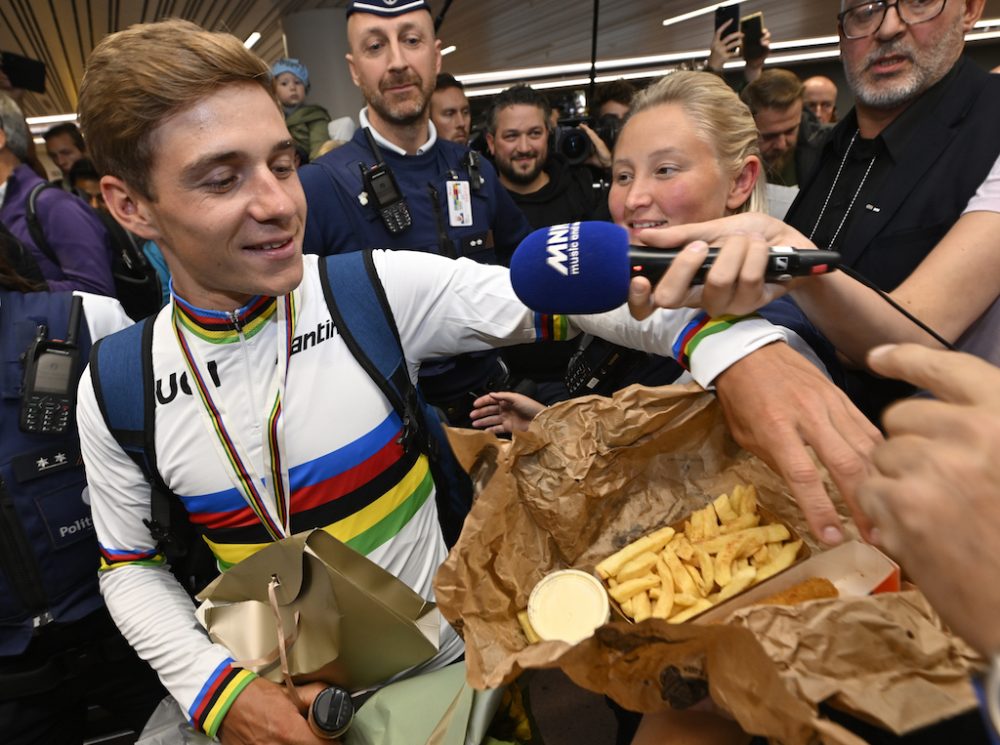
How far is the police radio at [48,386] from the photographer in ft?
4.90

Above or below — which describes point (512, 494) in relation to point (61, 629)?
above

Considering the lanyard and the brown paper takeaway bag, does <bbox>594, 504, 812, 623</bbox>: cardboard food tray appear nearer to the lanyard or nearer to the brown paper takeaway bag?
the brown paper takeaway bag

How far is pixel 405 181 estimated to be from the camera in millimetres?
2561

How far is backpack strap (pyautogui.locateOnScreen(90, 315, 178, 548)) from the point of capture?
1174 millimetres

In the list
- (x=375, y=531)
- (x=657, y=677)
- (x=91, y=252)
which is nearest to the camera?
(x=657, y=677)

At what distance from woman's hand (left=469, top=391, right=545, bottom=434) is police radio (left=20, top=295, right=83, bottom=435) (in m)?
1.01

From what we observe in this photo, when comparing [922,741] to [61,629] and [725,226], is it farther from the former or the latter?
[61,629]

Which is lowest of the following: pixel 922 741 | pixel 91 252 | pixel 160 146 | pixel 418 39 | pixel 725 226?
pixel 922 741

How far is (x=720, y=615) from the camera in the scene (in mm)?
852

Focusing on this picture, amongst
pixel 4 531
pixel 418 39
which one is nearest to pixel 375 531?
pixel 4 531

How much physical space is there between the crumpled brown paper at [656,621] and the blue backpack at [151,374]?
1.17 ft

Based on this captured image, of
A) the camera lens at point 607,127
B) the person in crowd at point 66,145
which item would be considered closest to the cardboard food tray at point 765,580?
the camera lens at point 607,127

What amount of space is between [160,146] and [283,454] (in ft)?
1.93

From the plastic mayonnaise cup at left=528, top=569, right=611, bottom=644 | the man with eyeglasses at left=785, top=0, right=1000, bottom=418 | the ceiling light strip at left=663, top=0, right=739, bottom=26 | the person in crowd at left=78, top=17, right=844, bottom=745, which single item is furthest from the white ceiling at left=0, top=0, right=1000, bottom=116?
the plastic mayonnaise cup at left=528, top=569, right=611, bottom=644
